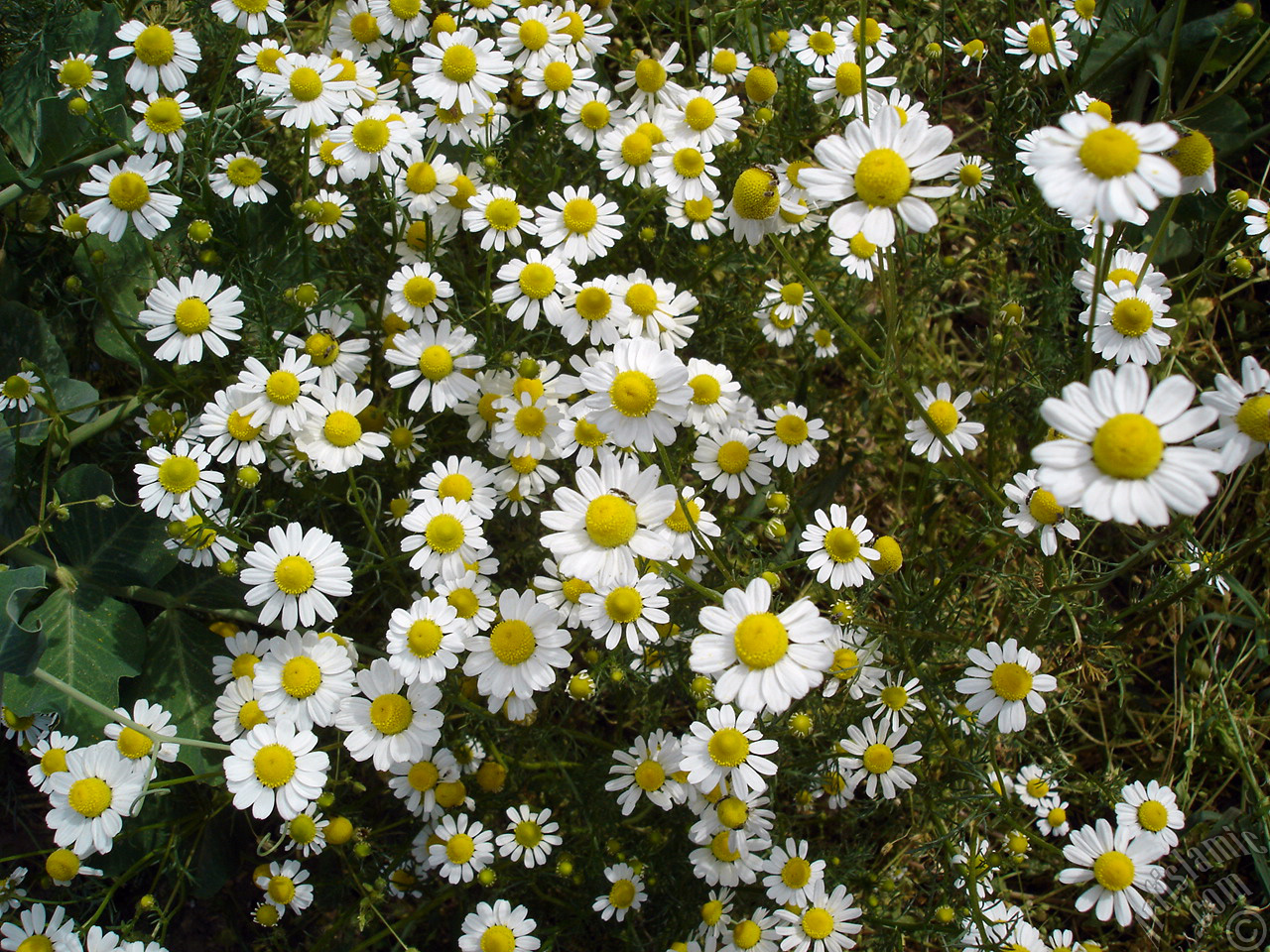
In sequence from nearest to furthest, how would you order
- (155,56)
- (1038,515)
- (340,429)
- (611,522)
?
(611,522), (1038,515), (340,429), (155,56)

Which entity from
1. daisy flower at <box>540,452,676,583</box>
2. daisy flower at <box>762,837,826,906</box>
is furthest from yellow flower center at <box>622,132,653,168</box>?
daisy flower at <box>762,837,826,906</box>

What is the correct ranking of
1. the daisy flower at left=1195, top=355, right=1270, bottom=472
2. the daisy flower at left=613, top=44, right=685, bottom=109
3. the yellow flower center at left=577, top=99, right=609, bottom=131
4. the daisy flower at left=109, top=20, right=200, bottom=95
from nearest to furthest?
the daisy flower at left=1195, top=355, right=1270, bottom=472, the daisy flower at left=109, top=20, right=200, bottom=95, the yellow flower center at left=577, top=99, right=609, bottom=131, the daisy flower at left=613, top=44, right=685, bottom=109

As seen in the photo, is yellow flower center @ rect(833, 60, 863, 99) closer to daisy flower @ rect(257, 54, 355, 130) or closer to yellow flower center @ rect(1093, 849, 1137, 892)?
daisy flower @ rect(257, 54, 355, 130)

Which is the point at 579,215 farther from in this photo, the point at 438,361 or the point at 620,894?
the point at 620,894

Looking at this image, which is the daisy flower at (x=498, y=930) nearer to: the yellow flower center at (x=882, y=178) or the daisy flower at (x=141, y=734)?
the daisy flower at (x=141, y=734)

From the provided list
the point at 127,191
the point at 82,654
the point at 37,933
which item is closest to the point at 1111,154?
the point at 127,191

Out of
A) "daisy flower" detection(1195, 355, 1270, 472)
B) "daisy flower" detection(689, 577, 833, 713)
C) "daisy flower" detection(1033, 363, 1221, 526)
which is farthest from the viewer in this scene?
"daisy flower" detection(689, 577, 833, 713)

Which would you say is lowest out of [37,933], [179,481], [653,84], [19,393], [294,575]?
[37,933]

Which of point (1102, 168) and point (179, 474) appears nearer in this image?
point (1102, 168)
